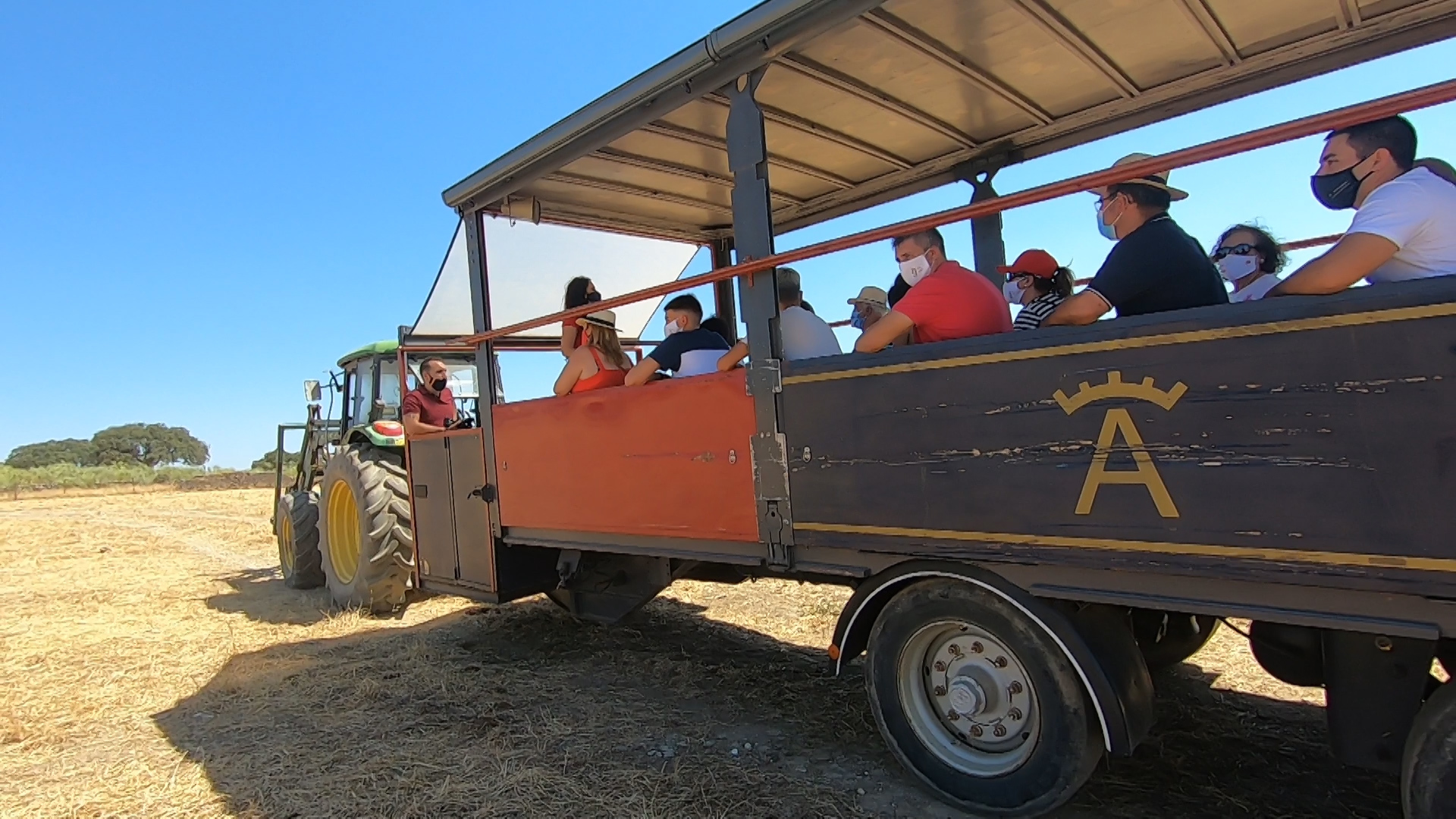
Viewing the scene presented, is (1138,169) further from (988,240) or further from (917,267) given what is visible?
(988,240)

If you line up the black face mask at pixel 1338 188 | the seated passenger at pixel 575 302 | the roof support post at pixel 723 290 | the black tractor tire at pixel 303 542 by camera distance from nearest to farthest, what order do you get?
1. the black face mask at pixel 1338 188
2. the seated passenger at pixel 575 302
3. the roof support post at pixel 723 290
4. the black tractor tire at pixel 303 542

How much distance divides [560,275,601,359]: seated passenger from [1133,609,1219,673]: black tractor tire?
2995 mm

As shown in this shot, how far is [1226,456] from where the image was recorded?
2018 millimetres

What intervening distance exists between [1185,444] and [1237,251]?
190 centimetres

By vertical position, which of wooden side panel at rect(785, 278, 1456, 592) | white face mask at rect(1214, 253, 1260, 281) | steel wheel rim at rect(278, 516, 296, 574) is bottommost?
steel wheel rim at rect(278, 516, 296, 574)

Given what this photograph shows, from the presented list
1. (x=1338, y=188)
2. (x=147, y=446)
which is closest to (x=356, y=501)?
(x=1338, y=188)

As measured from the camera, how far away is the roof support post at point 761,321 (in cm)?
304

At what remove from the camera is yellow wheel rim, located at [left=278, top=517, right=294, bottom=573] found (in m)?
7.91

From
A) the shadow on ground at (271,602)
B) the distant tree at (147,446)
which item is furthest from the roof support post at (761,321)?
the distant tree at (147,446)

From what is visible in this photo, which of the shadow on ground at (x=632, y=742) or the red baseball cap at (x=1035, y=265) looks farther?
the red baseball cap at (x=1035, y=265)

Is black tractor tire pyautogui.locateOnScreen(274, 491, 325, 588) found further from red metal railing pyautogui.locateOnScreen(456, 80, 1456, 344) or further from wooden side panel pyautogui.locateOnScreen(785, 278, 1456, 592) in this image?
wooden side panel pyautogui.locateOnScreen(785, 278, 1456, 592)

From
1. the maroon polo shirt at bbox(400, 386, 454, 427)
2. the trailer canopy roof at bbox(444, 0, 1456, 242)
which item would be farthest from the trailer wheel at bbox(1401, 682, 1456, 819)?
the maroon polo shirt at bbox(400, 386, 454, 427)

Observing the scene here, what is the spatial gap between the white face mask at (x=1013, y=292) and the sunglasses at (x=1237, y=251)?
0.80 metres

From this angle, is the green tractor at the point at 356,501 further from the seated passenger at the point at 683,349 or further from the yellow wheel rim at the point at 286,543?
the seated passenger at the point at 683,349
